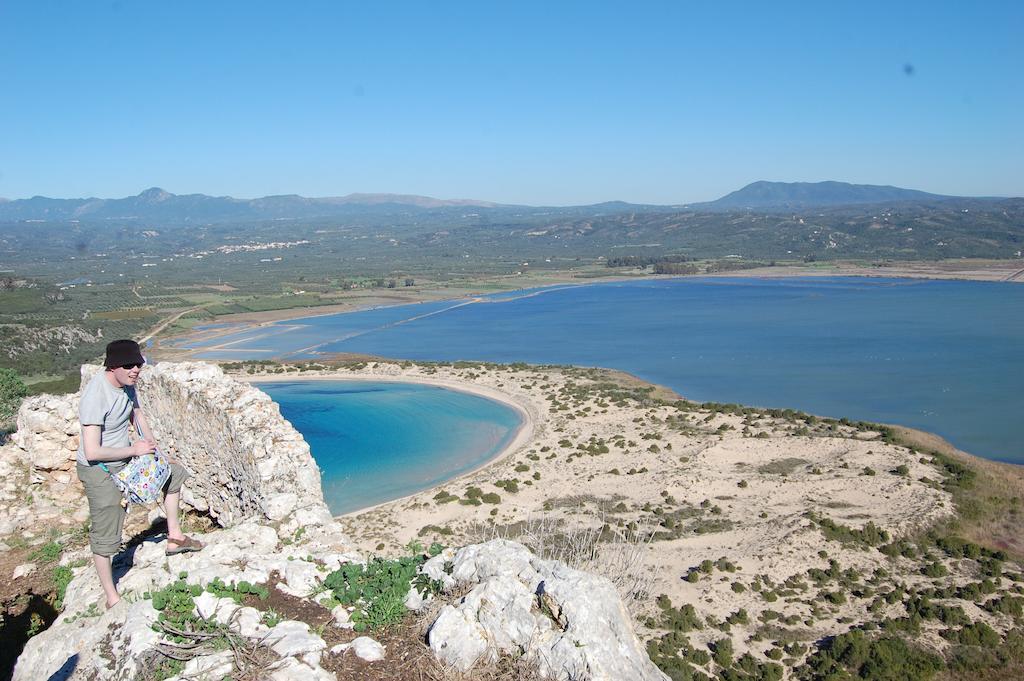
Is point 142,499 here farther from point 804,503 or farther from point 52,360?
point 52,360

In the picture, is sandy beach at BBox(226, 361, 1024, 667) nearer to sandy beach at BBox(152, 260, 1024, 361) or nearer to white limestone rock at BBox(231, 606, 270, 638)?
white limestone rock at BBox(231, 606, 270, 638)

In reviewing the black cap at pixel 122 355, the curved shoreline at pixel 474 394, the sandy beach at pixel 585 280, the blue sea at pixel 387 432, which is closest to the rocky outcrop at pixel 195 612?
the black cap at pixel 122 355

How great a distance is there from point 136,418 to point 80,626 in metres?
1.76

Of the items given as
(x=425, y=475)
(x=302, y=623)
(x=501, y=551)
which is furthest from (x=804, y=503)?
(x=302, y=623)

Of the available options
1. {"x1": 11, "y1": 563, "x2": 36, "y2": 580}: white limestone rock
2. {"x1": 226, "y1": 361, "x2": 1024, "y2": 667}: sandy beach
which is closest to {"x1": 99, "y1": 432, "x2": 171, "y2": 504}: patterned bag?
{"x1": 11, "y1": 563, "x2": 36, "y2": 580}: white limestone rock

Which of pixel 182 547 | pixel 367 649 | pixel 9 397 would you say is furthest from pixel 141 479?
pixel 9 397

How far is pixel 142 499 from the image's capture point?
19.3ft

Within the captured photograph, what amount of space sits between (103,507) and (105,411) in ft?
2.78

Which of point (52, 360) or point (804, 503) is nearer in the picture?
point (804, 503)

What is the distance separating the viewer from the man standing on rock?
18.1ft

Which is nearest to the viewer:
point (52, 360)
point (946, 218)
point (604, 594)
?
point (604, 594)

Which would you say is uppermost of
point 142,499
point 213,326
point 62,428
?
point 142,499

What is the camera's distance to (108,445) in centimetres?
575

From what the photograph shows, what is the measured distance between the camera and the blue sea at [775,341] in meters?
38.4
